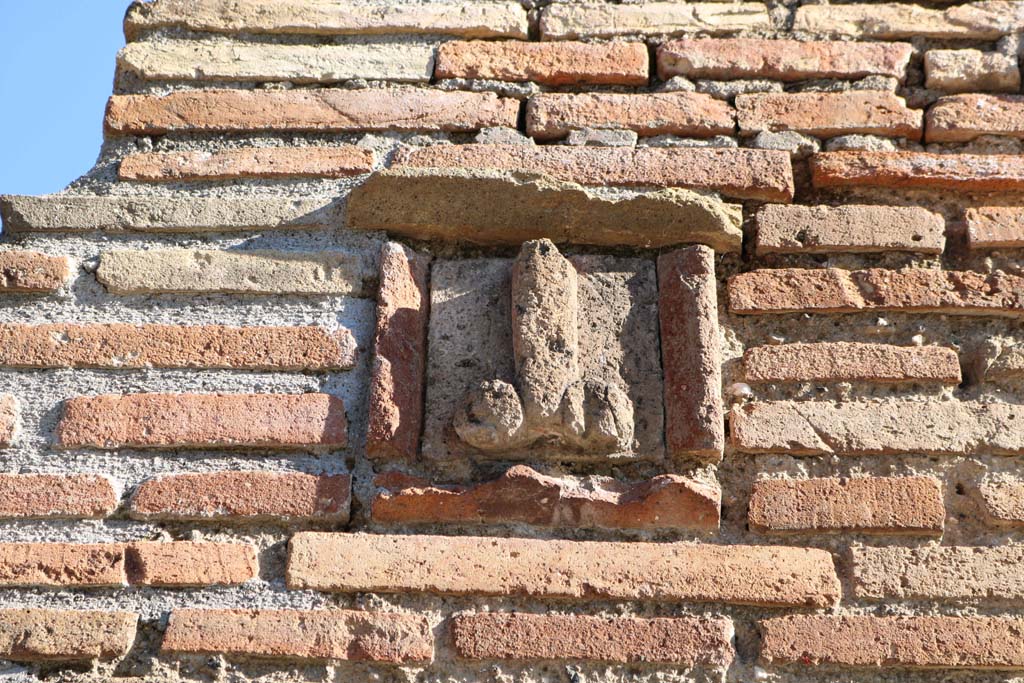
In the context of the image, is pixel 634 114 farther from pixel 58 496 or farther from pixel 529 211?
pixel 58 496

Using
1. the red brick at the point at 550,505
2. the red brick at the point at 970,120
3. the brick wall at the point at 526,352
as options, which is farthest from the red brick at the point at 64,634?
the red brick at the point at 970,120

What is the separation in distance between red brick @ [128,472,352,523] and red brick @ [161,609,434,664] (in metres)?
0.19

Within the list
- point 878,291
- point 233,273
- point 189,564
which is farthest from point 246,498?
point 878,291

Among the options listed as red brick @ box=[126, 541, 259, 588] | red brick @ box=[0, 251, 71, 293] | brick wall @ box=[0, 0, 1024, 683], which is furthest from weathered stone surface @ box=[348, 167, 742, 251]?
red brick @ box=[126, 541, 259, 588]

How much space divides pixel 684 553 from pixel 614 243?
71 centimetres

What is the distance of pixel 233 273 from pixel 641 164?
913 millimetres

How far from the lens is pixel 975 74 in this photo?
265 cm

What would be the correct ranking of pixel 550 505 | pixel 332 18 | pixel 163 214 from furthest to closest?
pixel 332 18 → pixel 163 214 → pixel 550 505

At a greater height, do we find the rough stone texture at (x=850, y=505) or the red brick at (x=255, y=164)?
the red brick at (x=255, y=164)

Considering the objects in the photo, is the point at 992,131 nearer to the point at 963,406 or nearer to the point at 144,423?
the point at 963,406

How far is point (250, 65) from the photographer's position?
2.69 m

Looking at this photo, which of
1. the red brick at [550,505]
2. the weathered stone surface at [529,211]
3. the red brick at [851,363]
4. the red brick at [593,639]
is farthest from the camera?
the weathered stone surface at [529,211]

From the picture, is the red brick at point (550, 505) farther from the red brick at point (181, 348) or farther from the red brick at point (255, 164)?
the red brick at point (255, 164)

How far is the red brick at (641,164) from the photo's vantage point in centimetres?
248
